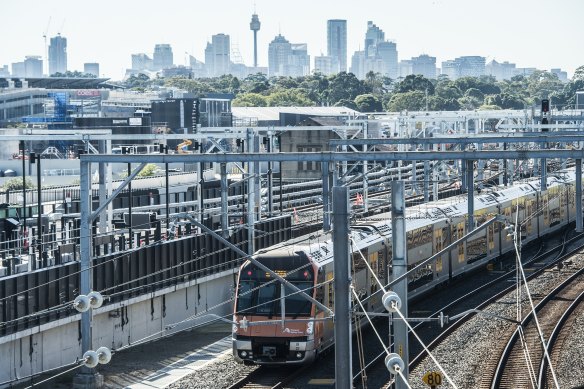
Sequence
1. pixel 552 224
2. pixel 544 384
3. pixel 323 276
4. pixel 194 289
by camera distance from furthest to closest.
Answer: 1. pixel 552 224
2. pixel 194 289
3. pixel 323 276
4. pixel 544 384

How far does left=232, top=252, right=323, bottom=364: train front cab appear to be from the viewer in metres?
26.8

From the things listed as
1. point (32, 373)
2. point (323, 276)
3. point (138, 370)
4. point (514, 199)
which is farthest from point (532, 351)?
point (514, 199)

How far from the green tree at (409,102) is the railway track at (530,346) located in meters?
135

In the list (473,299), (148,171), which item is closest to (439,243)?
(473,299)

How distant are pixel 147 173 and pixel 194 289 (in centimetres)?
3593

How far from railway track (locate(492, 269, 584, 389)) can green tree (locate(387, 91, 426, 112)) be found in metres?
135

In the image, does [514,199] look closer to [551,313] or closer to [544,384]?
[551,313]

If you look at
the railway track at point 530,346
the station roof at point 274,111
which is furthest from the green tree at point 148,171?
the station roof at point 274,111

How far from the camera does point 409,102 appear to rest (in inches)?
6865

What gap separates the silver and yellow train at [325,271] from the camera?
26906mm

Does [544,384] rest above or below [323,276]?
below

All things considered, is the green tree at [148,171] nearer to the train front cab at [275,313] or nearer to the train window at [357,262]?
the train window at [357,262]

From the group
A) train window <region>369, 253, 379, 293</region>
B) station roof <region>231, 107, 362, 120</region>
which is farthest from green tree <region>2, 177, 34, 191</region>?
station roof <region>231, 107, 362, 120</region>

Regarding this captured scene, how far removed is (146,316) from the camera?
33.6 m
